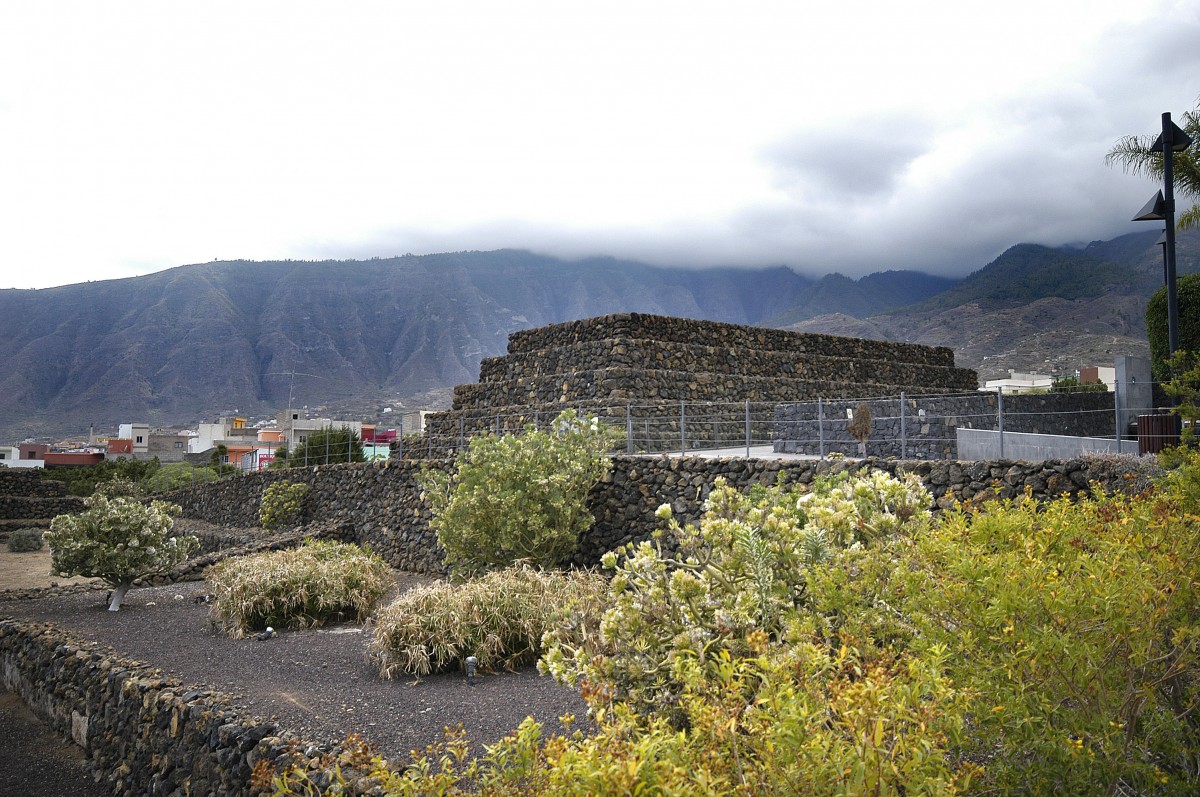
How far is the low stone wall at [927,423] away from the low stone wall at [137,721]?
32.8 feet

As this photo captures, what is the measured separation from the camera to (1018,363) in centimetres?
5400

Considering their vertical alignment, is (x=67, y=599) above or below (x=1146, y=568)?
below

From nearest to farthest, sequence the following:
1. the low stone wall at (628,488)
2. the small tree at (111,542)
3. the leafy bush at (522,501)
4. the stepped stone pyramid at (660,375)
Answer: the low stone wall at (628,488) → the leafy bush at (522,501) → the small tree at (111,542) → the stepped stone pyramid at (660,375)

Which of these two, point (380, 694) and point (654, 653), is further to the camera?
point (380, 694)

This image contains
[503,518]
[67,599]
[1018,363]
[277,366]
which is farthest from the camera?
[277,366]

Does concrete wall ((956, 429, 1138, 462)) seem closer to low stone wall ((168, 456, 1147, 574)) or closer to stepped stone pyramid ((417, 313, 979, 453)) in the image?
low stone wall ((168, 456, 1147, 574))

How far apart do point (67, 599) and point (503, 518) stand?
8626 mm

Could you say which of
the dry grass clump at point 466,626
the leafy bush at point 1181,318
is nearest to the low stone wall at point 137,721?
the dry grass clump at point 466,626

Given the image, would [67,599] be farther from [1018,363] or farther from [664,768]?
[1018,363]

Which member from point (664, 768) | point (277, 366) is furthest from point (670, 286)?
point (664, 768)

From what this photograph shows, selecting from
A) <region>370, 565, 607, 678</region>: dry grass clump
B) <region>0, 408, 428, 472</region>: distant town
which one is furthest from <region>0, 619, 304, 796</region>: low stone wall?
<region>0, 408, 428, 472</region>: distant town

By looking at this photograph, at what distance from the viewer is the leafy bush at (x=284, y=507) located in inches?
893

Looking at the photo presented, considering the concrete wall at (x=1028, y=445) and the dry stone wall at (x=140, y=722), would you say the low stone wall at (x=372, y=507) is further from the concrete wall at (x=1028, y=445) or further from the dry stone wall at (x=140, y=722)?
the concrete wall at (x=1028, y=445)

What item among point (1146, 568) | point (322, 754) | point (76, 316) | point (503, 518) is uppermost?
point (76, 316)
